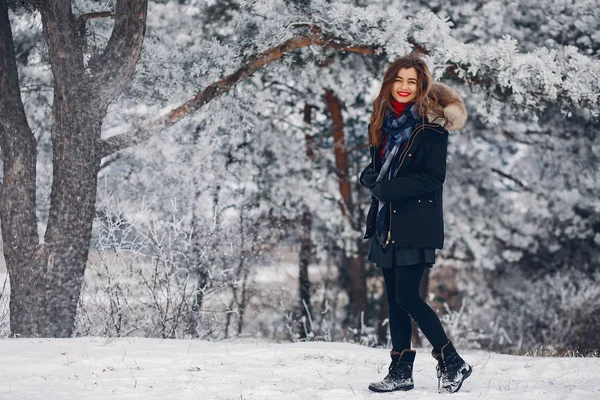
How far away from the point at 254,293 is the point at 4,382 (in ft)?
25.3

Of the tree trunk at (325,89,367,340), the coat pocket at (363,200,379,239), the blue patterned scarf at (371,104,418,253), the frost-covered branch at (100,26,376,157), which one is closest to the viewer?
the blue patterned scarf at (371,104,418,253)

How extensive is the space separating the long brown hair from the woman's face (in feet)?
0.07

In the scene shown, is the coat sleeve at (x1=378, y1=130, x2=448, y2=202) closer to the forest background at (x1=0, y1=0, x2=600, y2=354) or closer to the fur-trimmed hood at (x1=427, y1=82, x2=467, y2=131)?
the fur-trimmed hood at (x1=427, y1=82, x2=467, y2=131)

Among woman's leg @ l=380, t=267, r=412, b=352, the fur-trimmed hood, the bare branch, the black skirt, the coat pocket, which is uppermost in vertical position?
the bare branch

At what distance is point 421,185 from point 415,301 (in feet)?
2.02

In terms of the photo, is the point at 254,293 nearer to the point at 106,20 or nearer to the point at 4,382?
the point at 106,20

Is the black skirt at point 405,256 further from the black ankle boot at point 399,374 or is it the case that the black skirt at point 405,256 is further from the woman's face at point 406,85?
the woman's face at point 406,85

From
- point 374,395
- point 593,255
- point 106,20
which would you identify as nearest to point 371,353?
point 374,395

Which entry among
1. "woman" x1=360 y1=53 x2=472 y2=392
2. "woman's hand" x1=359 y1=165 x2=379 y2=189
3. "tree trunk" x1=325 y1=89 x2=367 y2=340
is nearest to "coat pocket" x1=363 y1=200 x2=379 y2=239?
"woman" x1=360 y1=53 x2=472 y2=392

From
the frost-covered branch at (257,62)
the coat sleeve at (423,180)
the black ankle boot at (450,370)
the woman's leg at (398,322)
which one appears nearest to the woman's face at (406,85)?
the coat sleeve at (423,180)

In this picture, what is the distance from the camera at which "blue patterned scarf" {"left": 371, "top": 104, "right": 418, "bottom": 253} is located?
A: 11.9ft

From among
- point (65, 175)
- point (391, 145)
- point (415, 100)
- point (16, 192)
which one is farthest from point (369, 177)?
point (16, 192)

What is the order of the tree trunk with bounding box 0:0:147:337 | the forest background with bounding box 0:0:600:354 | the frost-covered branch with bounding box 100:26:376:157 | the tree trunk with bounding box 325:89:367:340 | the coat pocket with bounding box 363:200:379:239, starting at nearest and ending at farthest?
the coat pocket with bounding box 363:200:379:239
the tree trunk with bounding box 0:0:147:337
the forest background with bounding box 0:0:600:354
the frost-covered branch with bounding box 100:26:376:157
the tree trunk with bounding box 325:89:367:340

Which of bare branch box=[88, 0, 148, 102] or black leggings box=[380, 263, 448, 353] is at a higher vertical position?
bare branch box=[88, 0, 148, 102]
